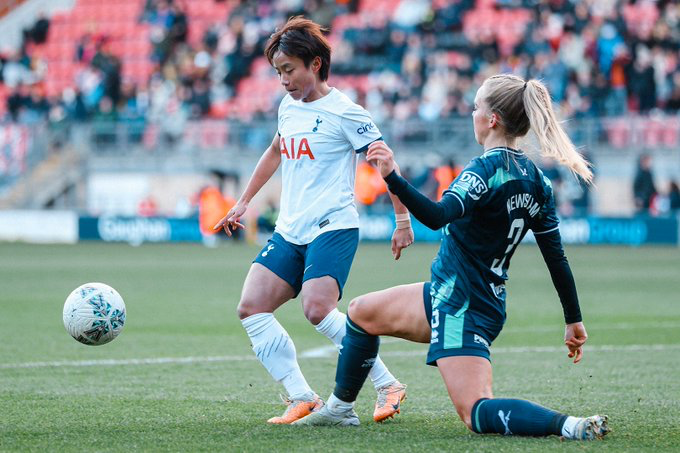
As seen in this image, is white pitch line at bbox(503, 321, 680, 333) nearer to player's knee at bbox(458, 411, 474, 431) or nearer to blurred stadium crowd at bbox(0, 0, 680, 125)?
player's knee at bbox(458, 411, 474, 431)

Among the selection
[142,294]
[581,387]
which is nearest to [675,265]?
[142,294]

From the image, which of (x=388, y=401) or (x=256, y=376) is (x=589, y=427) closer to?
(x=388, y=401)

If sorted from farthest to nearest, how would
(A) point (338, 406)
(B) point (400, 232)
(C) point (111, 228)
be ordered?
1. (C) point (111, 228)
2. (A) point (338, 406)
3. (B) point (400, 232)

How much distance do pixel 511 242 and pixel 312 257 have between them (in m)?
1.14

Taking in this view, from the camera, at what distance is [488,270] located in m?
5.25

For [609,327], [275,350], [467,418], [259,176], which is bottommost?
[609,327]

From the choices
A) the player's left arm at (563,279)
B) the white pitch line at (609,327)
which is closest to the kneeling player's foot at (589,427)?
the player's left arm at (563,279)

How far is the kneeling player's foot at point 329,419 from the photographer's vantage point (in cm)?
568

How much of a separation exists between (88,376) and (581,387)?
10.5 ft

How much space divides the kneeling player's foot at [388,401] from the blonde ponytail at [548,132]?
5.06 feet

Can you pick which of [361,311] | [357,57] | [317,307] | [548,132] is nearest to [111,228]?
[357,57]

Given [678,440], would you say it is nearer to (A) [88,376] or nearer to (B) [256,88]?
(A) [88,376]

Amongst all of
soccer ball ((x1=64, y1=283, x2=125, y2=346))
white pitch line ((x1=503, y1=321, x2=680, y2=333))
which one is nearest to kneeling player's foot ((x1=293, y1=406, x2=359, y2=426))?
soccer ball ((x1=64, y1=283, x2=125, y2=346))

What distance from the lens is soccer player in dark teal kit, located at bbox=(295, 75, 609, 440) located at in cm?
503
